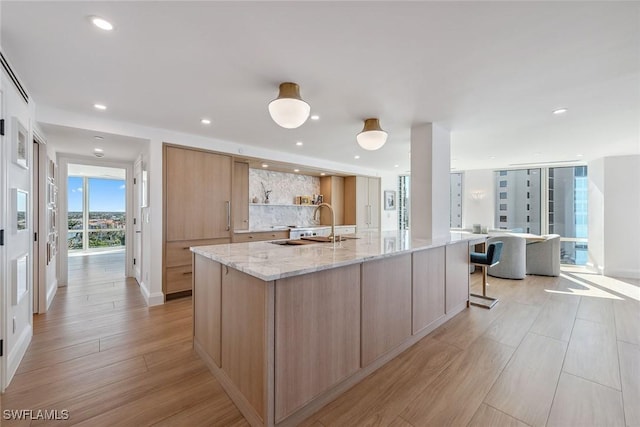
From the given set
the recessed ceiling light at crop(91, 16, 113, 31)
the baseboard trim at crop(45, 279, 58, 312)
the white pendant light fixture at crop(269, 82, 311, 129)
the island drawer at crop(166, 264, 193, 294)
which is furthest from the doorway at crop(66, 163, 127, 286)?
the white pendant light fixture at crop(269, 82, 311, 129)

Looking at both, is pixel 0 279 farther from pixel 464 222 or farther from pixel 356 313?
pixel 464 222

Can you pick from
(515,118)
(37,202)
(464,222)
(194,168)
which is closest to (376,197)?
(464,222)

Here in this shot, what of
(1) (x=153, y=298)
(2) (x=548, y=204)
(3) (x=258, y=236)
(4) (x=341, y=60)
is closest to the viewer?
(4) (x=341, y=60)

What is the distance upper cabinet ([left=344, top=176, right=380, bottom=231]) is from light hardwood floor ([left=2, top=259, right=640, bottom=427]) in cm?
389

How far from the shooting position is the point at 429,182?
346 centimetres

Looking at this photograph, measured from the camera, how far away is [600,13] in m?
1.50

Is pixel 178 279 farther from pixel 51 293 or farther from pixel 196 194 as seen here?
pixel 51 293

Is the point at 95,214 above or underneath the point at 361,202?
underneath

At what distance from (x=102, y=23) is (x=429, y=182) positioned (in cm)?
337

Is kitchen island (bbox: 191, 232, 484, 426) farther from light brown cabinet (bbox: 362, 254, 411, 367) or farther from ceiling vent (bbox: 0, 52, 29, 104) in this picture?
ceiling vent (bbox: 0, 52, 29, 104)

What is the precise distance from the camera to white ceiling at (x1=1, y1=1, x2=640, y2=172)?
4.95 feet

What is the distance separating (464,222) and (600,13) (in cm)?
638

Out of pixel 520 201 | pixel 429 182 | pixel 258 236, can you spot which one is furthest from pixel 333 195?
pixel 520 201

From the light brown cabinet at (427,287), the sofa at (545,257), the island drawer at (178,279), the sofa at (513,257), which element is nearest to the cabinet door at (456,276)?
the light brown cabinet at (427,287)
